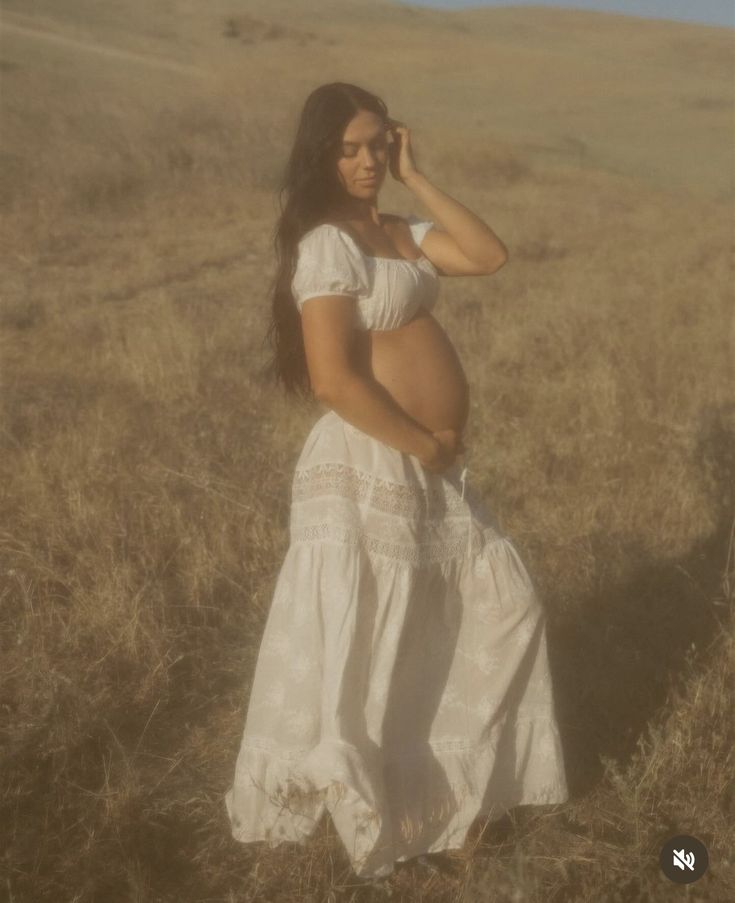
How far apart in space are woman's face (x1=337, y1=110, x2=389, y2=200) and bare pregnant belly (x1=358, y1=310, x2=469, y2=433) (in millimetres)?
351

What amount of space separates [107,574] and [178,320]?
13.4 feet

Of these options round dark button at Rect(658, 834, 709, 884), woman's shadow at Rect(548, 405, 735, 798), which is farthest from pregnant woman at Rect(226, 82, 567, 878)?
woman's shadow at Rect(548, 405, 735, 798)

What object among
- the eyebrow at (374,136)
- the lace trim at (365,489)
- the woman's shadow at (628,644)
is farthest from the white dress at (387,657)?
the woman's shadow at (628,644)

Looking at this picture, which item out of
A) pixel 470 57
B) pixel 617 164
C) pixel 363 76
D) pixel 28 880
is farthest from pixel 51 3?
pixel 28 880

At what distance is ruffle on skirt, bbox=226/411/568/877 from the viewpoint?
8.50 ft

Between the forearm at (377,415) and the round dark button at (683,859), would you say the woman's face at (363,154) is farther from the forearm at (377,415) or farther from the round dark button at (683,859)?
the round dark button at (683,859)

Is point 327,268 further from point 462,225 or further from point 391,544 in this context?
point 391,544

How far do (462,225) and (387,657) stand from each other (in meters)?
1.14

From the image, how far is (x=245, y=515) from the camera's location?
4.66m

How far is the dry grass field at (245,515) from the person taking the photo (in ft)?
9.76

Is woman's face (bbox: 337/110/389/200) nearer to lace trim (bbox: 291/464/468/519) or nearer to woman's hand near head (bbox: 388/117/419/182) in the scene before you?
woman's hand near head (bbox: 388/117/419/182)

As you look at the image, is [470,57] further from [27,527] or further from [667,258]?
[27,527]

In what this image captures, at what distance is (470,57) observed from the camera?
44.6 meters

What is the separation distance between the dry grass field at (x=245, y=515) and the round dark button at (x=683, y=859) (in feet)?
0.11
